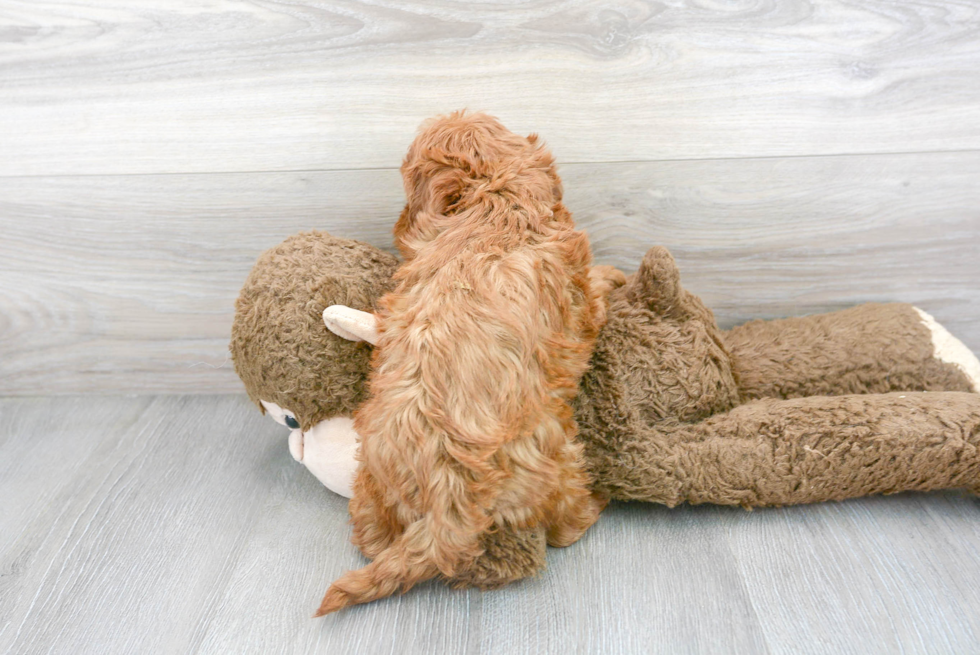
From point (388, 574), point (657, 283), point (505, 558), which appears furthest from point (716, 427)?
point (388, 574)

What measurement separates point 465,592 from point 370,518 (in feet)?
0.46

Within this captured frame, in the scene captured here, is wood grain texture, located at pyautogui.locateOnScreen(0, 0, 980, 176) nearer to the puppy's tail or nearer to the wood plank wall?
the wood plank wall

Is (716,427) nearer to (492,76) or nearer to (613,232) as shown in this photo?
(613,232)

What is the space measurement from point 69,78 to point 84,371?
508mm

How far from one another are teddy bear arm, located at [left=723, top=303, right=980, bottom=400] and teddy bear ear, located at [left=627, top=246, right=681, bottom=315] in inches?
6.2

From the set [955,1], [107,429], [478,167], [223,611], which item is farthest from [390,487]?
[955,1]

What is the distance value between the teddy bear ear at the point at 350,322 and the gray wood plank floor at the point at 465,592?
272 mm

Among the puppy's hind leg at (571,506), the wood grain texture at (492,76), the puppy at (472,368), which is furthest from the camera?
the wood grain texture at (492,76)

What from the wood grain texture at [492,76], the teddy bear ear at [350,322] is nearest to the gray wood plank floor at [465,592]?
the teddy bear ear at [350,322]

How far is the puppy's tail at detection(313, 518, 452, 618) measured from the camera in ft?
2.41

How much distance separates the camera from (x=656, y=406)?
88 cm

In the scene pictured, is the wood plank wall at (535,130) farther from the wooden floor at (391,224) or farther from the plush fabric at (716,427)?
the plush fabric at (716,427)

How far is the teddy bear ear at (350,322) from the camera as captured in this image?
820mm

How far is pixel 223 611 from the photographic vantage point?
2.60 ft
